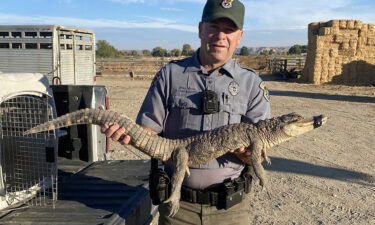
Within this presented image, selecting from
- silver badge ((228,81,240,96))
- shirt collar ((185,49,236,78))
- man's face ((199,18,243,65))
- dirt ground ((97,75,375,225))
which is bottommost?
dirt ground ((97,75,375,225))

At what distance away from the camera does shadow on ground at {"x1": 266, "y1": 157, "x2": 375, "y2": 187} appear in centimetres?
667

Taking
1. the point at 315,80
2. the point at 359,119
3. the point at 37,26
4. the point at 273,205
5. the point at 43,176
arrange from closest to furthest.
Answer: the point at 43,176 < the point at 273,205 < the point at 37,26 < the point at 359,119 < the point at 315,80

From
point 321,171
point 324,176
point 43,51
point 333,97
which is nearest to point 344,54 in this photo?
point 333,97

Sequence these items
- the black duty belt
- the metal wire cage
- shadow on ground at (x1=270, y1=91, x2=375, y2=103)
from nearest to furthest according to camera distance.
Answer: the black duty belt < the metal wire cage < shadow on ground at (x1=270, y1=91, x2=375, y2=103)

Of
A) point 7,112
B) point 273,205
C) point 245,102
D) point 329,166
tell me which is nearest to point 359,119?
point 329,166

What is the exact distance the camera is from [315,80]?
78.3ft

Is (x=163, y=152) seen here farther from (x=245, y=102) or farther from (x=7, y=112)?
(x=7, y=112)

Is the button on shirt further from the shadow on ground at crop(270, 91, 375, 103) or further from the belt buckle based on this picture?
the shadow on ground at crop(270, 91, 375, 103)

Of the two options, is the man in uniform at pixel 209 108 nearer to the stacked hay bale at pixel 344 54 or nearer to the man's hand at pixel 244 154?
the man's hand at pixel 244 154

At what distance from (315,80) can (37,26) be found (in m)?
20.6

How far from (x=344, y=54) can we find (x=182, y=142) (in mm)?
23859

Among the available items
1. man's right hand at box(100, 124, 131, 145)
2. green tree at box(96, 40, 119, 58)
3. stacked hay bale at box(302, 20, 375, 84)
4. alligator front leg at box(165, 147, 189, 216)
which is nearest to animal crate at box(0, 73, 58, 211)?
man's right hand at box(100, 124, 131, 145)

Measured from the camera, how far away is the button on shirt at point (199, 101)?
301 centimetres

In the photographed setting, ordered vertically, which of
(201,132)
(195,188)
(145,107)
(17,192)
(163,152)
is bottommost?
(17,192)
